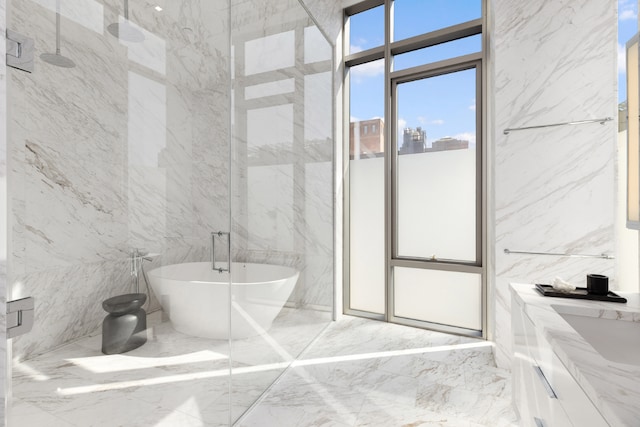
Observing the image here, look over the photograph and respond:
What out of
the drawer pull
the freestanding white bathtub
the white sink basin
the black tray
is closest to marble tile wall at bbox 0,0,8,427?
the freestanding white bathtub

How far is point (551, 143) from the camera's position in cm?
218

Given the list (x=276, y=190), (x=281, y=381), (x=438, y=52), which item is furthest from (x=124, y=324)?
(x=438, y=52)

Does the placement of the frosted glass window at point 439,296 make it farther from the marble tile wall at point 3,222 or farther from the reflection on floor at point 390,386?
the marble tile wall at point 3,222

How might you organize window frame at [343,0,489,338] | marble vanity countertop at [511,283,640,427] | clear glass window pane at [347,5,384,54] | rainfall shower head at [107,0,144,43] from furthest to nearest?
1. clear glass window pane at [347,5,384,54]
2. window frame at [343,0,489,338]
3. rainfall shower head at [107,0,144,43]
4. marble vanity countertop at [511,283,640,427]

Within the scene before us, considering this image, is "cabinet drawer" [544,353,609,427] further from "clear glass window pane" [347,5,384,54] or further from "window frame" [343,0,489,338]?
"clear glass window pane" [347,5,384,54]

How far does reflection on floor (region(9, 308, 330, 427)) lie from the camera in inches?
35.5

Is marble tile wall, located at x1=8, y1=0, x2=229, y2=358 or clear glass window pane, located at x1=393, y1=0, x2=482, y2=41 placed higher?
clear glass window pane, located at x1=393, y1=0, x2=482, y2=41

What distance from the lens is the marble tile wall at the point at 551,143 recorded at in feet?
6.71

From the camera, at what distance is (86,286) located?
1024 mm

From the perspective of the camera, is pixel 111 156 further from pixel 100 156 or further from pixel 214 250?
pixel 214 250

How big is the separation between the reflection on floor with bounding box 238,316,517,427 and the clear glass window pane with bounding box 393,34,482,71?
102 inches

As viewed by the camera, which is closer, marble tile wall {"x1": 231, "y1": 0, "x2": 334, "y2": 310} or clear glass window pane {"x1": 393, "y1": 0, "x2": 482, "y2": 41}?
marble tile wall {"x1": 231, "y1": 0, "x2": 334, "y2": 310}

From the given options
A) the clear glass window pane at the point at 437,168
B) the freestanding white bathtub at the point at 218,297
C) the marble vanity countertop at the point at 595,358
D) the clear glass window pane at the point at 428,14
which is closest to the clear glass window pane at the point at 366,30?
the clear glass window pane at the point at 428,14

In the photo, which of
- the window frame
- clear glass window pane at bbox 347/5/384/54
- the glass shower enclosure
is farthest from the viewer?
clear glass window pane at bbox 347/5/384/54
